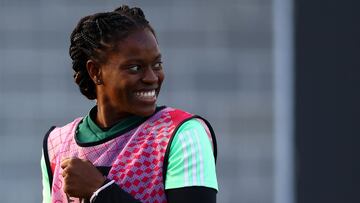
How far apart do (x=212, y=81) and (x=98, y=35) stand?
4717cm

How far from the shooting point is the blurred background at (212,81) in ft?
157

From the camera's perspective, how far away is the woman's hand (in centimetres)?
430

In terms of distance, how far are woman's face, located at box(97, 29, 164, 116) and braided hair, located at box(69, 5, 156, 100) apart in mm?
29

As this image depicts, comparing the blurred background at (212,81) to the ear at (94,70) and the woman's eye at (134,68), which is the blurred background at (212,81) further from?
the woman's eye at (134,68)

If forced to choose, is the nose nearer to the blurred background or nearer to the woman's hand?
the woman's hand

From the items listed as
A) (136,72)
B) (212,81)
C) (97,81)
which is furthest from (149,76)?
(212,81)

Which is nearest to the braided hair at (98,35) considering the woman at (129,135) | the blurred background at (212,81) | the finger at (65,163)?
the woman at (129,135)

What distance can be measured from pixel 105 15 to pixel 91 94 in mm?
292

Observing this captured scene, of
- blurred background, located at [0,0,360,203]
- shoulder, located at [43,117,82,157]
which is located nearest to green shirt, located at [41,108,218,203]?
shoulder, located at [43,117,82,157]

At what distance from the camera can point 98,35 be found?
174 inches

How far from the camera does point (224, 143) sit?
50.2 metres

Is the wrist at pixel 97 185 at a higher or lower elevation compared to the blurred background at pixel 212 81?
higher
